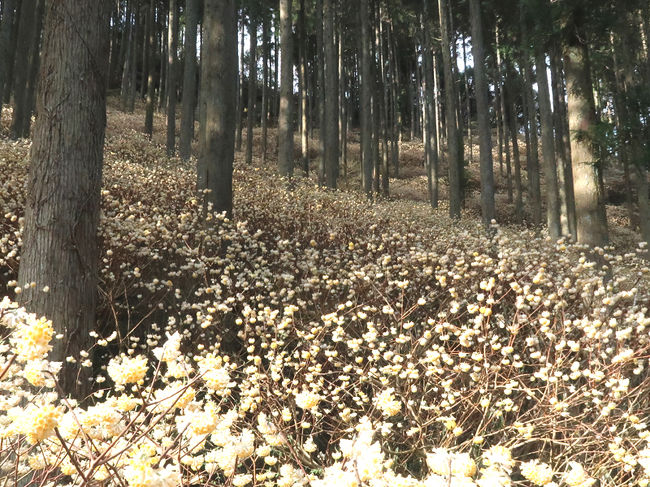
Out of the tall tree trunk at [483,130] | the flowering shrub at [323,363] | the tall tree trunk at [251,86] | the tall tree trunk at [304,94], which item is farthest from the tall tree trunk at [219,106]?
the tall tree trunk at [251,86]

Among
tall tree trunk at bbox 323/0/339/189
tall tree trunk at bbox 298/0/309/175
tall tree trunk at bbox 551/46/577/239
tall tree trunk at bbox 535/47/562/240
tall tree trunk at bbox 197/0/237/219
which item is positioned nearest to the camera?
tall tree trunk at bbox 197/0/237/219

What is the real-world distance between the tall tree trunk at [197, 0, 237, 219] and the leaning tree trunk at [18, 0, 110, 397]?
9.60ft

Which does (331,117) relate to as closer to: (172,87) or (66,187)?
(172,87)

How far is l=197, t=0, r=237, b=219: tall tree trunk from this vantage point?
21.4 ft

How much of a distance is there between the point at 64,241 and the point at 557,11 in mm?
7020

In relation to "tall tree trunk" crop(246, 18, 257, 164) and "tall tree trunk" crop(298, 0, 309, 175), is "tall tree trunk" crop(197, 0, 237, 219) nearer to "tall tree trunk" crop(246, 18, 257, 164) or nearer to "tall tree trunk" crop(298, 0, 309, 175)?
"tall tree trunk" crop(298, 0, 309, 175)

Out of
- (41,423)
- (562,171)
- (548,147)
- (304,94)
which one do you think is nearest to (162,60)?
(304,94)

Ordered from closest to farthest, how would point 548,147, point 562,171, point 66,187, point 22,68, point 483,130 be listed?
point 66,187, point 22,68, point 483,130, point 548,147, point 562,171

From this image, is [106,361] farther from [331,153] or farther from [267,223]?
[331,153]

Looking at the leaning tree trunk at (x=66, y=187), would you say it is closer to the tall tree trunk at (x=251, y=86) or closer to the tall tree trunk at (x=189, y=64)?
the tall tree trunk at (x=189, y=64)

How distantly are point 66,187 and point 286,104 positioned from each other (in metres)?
9.59

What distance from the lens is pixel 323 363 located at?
3.81m

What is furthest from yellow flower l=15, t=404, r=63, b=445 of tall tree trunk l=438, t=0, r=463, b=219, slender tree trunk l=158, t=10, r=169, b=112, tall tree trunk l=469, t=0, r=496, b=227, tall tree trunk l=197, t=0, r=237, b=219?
slender tree trunk l=158, t=10, r=169, b=112

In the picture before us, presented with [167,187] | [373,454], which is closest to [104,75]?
[373,454]
